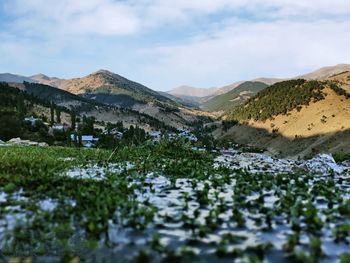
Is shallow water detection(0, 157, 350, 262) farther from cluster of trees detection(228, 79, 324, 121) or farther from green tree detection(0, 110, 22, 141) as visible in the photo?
cluster of trees detection(228, 79, 324, 121)

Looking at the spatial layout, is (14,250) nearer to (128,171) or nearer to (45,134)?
(128,171)

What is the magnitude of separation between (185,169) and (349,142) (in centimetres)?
7822

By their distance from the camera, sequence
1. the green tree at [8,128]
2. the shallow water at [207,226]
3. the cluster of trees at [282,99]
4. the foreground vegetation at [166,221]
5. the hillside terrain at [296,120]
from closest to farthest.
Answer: the shallow water at [207,226], the foreground vegetation at [166,221], the green tree at [8,128], the hillside terrain at [296,120], the cluster of trees at [282,99]

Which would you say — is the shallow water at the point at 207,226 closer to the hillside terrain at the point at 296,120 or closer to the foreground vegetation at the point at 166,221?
the foreground vegetation at the point at 166,221

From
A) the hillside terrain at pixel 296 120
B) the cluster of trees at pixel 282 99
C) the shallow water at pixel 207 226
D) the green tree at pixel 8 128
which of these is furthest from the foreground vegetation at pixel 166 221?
the cluster of trees at pixel 282 99

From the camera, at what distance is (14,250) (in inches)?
540

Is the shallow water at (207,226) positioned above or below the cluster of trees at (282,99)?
below

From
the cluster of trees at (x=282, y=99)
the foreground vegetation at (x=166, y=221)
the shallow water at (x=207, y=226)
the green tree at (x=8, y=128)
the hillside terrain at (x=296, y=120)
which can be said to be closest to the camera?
the shallow water at (x=207, y=226)

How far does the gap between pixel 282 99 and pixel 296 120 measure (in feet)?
67.6

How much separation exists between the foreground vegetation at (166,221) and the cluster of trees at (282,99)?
415ft

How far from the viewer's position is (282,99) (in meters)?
151

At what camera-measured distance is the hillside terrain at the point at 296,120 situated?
107m

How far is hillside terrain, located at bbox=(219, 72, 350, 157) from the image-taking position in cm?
10731

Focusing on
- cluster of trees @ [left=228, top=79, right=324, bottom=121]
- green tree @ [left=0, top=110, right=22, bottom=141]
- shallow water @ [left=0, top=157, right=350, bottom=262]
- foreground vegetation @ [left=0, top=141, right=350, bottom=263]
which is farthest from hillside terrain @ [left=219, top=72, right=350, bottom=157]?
foreground vegetation @ [left=0, top=141, right=350, bottom=263]
